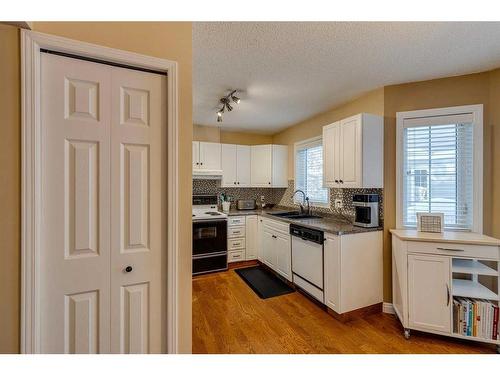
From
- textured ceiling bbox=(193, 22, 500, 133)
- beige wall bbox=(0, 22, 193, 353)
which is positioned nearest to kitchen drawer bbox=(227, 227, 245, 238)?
textured ceiling bbox=(193, 22, 500, 133)

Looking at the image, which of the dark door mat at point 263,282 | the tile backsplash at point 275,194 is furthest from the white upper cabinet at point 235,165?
the dark door mat at point 263,282

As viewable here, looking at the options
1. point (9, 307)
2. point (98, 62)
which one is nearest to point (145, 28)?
point (98, 62)

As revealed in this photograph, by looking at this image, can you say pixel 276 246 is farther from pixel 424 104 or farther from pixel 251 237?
pixel 424 104

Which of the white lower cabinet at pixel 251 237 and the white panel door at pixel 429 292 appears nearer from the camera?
the white panel door at pixel 429 292

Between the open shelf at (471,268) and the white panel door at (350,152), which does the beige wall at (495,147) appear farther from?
the white panel door at (350,152)

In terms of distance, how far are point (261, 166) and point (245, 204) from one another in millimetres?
785

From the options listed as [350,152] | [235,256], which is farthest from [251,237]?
[350,152]

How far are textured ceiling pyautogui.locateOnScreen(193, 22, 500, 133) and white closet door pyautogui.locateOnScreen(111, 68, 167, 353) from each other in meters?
0.72

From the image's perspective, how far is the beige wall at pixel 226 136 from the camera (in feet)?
13.5

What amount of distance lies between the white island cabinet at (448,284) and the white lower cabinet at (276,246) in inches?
51.5

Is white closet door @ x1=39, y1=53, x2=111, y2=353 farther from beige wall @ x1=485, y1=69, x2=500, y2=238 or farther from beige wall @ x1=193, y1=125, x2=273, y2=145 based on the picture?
beige wall @ x1=485, y1=69, x2=500, y2=238

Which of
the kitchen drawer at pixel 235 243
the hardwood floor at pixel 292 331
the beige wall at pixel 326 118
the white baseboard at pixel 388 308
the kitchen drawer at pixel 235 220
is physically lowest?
the hardwood floor at pixel 292 331

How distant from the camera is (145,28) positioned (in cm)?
125

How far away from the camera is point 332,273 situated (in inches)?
92.4
